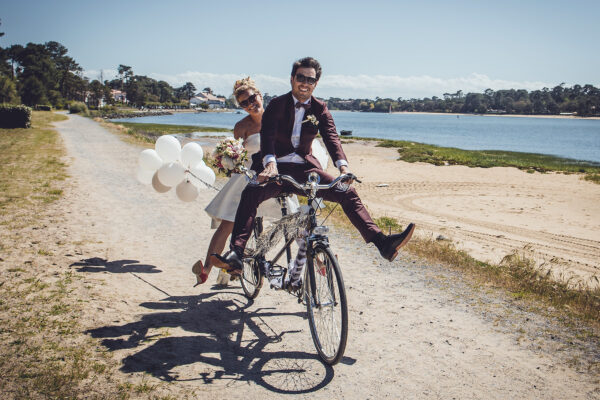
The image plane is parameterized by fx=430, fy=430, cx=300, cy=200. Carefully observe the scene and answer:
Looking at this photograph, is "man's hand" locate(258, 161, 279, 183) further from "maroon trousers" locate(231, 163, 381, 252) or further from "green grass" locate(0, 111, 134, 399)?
"green grass" locate(0, 111, 134, 399)

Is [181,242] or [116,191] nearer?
[181,242]

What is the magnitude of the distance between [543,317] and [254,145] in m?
3.88

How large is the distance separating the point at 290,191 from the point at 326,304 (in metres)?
1.11

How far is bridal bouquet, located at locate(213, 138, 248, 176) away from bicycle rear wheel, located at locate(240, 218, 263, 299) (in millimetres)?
834

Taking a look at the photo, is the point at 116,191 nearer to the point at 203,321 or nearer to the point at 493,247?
the point at 203,321

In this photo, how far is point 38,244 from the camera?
6.57 meters

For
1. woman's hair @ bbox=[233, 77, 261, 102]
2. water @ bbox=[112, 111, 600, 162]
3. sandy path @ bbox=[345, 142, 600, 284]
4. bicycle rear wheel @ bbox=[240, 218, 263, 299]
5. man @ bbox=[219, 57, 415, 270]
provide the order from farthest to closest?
1. water @ bbox=[112, 111, 600, 162]
2. sandy path @ bbox=[345, 142, 600, 284]
3. woman's hair @ bbox=[233, 77, 261, 102]
4. bicycle rear wheel @ bbox=[240, 218, 263, 299]
5. man @ bbox=[219, 57, 415, 270]

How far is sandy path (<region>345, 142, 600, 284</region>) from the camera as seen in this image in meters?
9.77

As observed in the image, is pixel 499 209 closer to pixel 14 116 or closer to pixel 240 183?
pixel 240 183

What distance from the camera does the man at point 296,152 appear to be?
3.97 meters

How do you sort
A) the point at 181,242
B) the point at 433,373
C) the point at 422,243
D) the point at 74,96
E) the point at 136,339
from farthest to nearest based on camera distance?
the point at 74,96 < the point at 422,243 < the point at 181,242 < the point at 136,339 < the point at 433,373

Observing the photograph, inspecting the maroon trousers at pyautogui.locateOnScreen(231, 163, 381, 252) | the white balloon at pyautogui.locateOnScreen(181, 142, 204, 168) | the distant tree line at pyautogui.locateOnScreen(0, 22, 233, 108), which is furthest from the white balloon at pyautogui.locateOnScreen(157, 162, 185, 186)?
the distant tree line at pyautogui.locateOnScreen(0, 22, 233, 108)

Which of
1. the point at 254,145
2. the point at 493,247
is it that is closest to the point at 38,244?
the point at 254,145

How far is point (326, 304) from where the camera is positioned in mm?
3760
